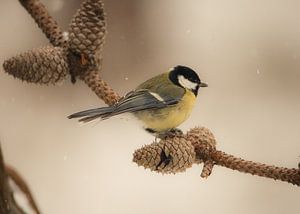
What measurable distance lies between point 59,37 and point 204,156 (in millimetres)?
202

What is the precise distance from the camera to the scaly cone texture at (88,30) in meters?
0.63

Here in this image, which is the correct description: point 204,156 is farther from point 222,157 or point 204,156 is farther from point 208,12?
point 208,12

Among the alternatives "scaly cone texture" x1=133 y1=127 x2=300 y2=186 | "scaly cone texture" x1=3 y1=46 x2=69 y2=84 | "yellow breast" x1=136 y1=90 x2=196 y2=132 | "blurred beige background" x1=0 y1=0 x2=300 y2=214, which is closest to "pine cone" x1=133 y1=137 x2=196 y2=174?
"scaly cone texture" x1=133 y1=127 x2=300 y2=186

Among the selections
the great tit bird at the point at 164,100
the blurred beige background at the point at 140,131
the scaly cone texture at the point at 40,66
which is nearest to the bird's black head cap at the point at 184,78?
the great tit bird at the point at 164,100

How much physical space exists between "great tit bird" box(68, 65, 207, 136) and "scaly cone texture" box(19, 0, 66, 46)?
0.54 feet

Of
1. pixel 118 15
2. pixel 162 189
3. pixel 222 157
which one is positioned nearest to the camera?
pixel 222 157

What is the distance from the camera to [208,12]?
3.23 m

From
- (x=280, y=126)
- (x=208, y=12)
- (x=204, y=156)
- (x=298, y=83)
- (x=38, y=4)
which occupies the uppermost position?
(x=38, y=4)

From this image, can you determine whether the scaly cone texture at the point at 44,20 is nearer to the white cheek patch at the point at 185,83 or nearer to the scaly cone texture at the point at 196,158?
the scaly cone texture at the point at 196,158

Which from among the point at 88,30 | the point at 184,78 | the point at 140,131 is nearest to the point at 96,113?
the point at 88,30

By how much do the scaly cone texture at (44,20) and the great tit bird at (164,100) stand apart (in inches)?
6.5

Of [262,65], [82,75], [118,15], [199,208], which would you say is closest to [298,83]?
[262,65]

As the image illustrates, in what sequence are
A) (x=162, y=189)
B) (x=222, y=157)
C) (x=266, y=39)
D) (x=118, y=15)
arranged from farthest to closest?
(x=266, y=39) < (x=162, y=189) < (x=118, y=15) < (x=222, y=157)

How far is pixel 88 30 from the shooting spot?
2.05 feet
